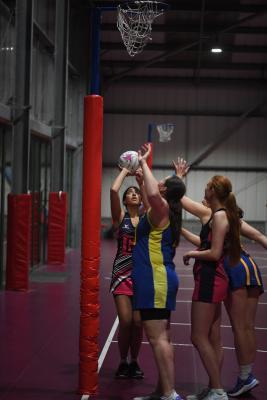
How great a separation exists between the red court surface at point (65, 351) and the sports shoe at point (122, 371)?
0.08m

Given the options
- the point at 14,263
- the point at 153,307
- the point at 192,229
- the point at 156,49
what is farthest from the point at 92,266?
the point at 192,229

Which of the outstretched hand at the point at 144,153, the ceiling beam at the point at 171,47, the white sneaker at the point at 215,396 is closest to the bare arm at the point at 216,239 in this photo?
the outstretched hand at the point at 144,153

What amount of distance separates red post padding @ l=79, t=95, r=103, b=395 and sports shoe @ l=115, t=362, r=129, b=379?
0.53 metres

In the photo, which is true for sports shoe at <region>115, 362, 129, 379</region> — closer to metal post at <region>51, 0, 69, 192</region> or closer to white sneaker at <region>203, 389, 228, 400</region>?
white sneaker at <region>203, 389, 228, 400</region>

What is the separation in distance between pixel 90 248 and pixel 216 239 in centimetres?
128

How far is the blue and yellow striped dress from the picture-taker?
529 cm

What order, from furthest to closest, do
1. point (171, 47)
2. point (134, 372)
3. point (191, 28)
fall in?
point (171, 47) → point (191, 28) → point (134, 372)

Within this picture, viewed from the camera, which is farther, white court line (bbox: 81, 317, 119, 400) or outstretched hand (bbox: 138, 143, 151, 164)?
white court line (bbox: 81, 317, 119, 400)

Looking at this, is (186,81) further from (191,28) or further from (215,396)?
(215,396)

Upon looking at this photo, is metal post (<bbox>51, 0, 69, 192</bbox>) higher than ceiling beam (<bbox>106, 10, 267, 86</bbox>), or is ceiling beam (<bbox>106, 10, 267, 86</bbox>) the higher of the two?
ceiling beam (<bbox>106, 10, 267, 86</bbox>)

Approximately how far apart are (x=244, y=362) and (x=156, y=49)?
19.4 metres

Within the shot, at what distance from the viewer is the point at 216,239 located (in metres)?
5.45

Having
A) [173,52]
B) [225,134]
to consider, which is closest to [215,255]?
[173,52]

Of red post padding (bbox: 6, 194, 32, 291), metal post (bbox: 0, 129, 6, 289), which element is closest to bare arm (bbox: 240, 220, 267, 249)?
red post padding (bbox: 6, 194, 32, 291)
